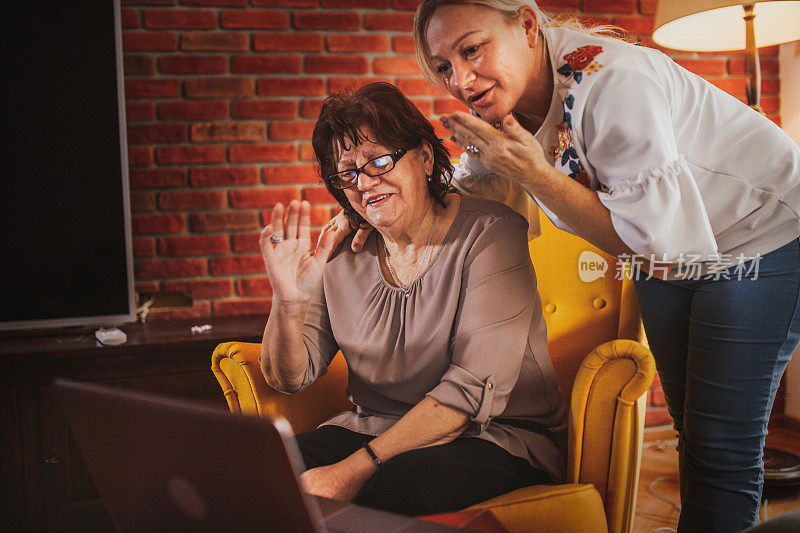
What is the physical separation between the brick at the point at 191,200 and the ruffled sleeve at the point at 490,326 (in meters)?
1.20

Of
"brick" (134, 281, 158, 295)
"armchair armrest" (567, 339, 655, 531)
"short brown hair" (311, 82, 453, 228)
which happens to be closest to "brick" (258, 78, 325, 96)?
"brick" (134, 281, 158, 295)

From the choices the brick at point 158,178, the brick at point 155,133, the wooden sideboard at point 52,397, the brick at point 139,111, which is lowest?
the wooden sideboard at point 52,397

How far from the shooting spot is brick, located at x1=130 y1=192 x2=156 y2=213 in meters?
2.08

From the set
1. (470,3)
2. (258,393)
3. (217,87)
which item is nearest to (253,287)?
(217,87)

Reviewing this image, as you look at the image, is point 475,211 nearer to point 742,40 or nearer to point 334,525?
point 334,525

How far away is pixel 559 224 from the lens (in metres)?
1.17

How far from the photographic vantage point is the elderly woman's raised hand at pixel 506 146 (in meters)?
0.93

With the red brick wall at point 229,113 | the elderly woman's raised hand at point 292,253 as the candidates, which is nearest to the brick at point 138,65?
the red brick wall at point 229,113

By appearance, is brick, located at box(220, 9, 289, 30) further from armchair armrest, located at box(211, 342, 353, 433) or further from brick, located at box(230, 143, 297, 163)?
armchair armrest, located at box(211, 342, 353, 433)

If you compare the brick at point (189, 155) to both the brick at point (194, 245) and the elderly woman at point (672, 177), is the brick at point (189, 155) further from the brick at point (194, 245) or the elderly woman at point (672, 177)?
the elderly woman at point (672, 177)

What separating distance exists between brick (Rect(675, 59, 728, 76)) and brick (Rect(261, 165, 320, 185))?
1563mm

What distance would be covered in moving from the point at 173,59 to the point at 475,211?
4.41ft

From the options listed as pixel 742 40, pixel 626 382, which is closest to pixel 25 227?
pixel 626 382

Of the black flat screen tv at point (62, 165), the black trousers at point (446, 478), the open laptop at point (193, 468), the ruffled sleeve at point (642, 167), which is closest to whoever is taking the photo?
the open laptop at point (193, 468)
